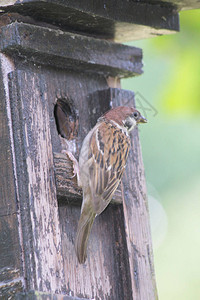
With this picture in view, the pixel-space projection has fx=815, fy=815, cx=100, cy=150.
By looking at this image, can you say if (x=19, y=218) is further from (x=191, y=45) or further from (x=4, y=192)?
(x=191, y=45)

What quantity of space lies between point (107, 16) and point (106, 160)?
776mm

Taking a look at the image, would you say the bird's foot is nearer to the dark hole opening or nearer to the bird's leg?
the bird's leg

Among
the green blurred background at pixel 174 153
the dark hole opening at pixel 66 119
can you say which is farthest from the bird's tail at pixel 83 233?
the green blurred background at pixel 174 153

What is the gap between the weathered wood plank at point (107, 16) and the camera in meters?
4.11

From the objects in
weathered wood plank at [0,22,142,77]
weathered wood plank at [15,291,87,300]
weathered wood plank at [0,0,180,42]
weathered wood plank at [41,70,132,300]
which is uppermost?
weathered wood plank at [0,0,180,42]

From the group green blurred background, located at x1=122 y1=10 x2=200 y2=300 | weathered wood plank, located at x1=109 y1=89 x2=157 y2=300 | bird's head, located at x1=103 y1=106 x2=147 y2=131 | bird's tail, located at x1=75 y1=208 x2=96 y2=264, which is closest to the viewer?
bird's tail, located at x1=75 y1=208 x2=96 y2=264

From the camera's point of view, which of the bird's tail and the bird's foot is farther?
the bird's foot

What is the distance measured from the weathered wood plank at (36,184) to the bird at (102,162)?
173mm

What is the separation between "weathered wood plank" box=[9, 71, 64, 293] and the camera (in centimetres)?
378

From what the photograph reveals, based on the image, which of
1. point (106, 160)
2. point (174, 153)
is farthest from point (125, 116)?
point (174, 153)

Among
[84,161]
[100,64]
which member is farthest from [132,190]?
[100,64]

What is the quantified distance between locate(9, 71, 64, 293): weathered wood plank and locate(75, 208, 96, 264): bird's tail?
0.12 meters

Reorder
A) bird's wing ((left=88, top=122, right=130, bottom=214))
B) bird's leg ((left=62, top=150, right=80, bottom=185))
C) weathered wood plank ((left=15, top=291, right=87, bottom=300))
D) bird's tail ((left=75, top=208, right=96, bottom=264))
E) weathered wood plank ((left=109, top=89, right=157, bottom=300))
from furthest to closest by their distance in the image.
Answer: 1. weathered wood plank ((left=109, top=89, right=157, bottom=300))
2. bird's wing ((left=88, top=122, right=130, bottom=214))
3. bird's leg ((left=62, top=150, right=80, bottom=185))
4. bird's tail ((left=75, top=208, right=96, bottom=264))
5. weathered wood plank ((left=15, top=291, right=87, bottom=300))

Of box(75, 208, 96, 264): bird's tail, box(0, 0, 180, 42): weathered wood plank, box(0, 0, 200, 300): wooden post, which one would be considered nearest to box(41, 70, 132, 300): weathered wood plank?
box(0, 0, 200, 300): wooden post
